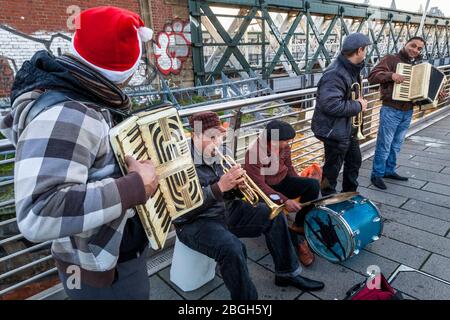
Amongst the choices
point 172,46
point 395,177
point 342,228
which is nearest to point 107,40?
point 342,228

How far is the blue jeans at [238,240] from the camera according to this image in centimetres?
192

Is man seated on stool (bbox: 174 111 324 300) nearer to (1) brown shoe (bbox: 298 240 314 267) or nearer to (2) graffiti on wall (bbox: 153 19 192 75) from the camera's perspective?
(1) brown shoe (bbox: 298 240 314 267)

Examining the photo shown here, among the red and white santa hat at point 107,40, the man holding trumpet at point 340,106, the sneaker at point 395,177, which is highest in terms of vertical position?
the red and white santa hat at point 107,40

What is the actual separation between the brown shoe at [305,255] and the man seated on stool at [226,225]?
261 millimetres

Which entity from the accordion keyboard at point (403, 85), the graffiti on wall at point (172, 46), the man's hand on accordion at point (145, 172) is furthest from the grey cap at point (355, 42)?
the graffiti on wall at point (172, 46)

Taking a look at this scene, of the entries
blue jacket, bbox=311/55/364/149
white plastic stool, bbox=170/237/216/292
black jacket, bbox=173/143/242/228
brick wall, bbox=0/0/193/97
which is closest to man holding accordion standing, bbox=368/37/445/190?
blue jacket, bbox=311/55/364/149

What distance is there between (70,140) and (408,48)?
4342 mm

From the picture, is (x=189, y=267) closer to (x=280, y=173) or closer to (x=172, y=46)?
(x=280, y=173)

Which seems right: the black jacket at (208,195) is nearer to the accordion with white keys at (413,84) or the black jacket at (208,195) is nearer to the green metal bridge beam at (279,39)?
the accordion with white keys at (413,84)

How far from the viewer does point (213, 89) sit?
10.8 meters

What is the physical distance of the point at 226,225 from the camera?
2291 mm

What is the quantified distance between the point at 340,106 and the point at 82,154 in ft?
8.73
